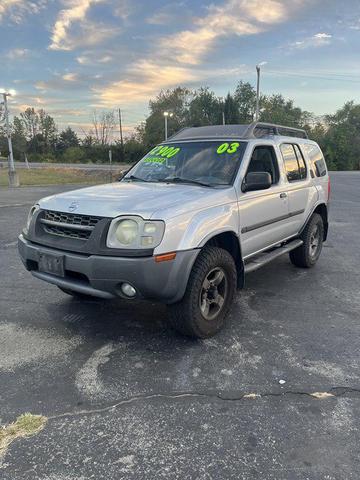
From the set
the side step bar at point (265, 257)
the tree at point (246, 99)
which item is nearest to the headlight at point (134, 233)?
the side step bar at point (265, 257)

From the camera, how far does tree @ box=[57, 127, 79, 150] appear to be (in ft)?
284

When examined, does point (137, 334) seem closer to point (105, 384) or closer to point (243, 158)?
point (105, 384)

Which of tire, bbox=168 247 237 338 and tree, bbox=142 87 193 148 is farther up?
tree, bbox=142 87 193 148

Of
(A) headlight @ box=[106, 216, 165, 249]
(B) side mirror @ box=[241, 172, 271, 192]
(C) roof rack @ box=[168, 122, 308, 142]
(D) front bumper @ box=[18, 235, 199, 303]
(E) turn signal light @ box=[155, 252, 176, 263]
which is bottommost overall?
(D) front bumper @ box=[18, 235, 199, 303]

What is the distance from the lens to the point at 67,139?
87.6 meters

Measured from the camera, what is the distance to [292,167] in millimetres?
5234

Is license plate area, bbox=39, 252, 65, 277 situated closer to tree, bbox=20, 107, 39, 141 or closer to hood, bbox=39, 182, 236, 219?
hood, bbox=39, 182, 236, 219

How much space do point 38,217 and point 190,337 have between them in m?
1.76

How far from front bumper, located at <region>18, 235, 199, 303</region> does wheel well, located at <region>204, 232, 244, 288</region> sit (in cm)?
58

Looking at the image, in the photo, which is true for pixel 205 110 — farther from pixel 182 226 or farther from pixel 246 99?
pixel 182 226

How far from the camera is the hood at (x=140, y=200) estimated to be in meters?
3.16

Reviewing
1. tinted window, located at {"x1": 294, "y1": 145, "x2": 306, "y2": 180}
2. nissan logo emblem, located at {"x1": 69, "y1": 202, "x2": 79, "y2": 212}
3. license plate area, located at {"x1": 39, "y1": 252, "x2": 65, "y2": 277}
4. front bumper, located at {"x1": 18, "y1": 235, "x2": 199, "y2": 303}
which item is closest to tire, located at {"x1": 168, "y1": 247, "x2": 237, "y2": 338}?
front bumper, located at {"x1": 18, "y1": 235, "x2": 199, "y2": 303}

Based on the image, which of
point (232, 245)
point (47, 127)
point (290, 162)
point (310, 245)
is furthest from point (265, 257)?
point (47, 127)

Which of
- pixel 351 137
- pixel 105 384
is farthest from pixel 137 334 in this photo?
pixel 351 137
